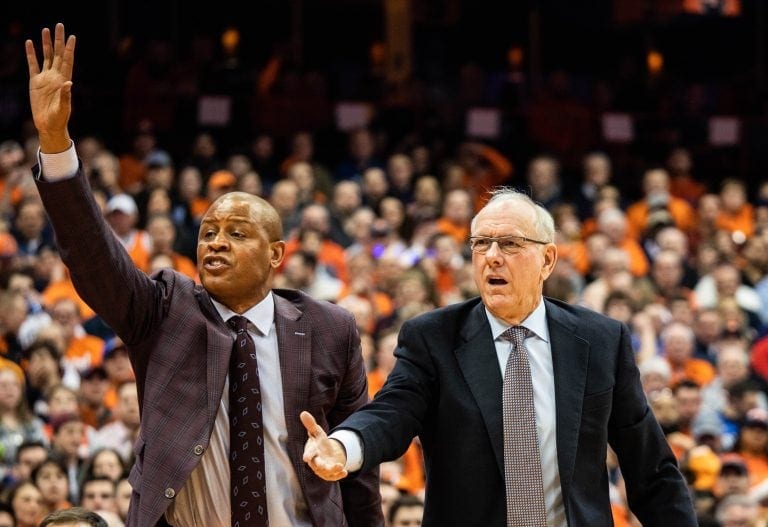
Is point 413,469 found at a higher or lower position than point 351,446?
lower

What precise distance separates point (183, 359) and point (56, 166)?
2.04 ft

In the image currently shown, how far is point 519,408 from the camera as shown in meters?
3.49

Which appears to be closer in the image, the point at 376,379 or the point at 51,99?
the point at 51,99

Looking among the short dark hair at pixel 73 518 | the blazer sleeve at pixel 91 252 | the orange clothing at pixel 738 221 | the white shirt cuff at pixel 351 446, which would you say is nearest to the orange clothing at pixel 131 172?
the orange clothing at pixel 738 221

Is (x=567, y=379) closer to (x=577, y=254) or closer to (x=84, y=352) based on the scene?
(x=84, y=352)

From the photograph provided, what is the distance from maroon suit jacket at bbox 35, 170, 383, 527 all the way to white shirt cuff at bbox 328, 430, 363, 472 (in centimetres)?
42

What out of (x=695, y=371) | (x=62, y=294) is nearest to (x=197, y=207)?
(x=62, y=294)

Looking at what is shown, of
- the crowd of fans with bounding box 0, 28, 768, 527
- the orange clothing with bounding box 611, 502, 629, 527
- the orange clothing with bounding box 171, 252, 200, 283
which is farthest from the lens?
the orange clothing with bounding box 171, 252, 200, 283

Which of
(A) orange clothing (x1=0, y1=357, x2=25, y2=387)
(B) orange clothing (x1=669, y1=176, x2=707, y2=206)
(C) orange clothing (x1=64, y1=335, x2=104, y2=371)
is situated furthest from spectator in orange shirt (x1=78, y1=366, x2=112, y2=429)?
(B) orange clothing (x1=669, y1=176, x2=707, y2=206)

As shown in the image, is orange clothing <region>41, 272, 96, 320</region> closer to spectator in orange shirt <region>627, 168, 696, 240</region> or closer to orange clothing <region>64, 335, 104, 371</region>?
orange clothing <region>64, 335, 104, 371</region>

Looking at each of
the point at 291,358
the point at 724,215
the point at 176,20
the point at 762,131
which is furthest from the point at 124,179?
the point at 291,358

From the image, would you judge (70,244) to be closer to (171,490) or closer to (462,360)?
(171,490)

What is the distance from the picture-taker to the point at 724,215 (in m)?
11.4

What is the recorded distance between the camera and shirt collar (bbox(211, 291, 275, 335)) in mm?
3783
